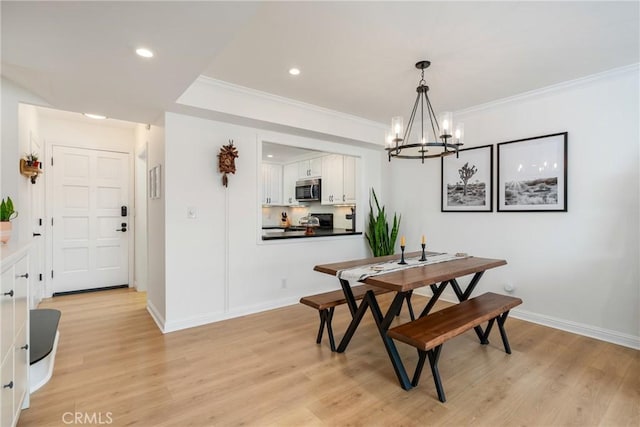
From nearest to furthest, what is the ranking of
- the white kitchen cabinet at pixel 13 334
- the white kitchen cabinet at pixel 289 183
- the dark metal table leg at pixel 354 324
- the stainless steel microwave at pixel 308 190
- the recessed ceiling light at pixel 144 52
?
the white kitchen cabinet at pixel 13 334
the recessed ceiling light at pixel 144 52
the dark metal table leg at pixel 354 324
the stainless steel microwave at pixel 308 190
the white kitchen cabinet at pixel 289 183

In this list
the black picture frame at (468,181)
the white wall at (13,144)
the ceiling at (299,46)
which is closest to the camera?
the ceiling at (299,46)

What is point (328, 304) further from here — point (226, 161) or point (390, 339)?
point (226, 161)

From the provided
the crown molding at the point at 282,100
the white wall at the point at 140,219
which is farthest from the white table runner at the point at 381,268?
the white wall at the point at 140,219

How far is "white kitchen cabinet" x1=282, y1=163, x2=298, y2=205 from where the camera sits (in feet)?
22.0

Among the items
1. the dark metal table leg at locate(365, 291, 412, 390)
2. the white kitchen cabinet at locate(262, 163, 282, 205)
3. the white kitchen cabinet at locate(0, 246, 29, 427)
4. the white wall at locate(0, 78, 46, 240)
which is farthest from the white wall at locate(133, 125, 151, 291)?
the dark metal table leg at locate(365, 291, 412, 390)

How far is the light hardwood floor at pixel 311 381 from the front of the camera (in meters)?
1.84

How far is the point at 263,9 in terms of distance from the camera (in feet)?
6.33

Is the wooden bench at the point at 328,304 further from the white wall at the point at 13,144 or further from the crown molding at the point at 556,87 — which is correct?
the white wall at the point at 13,144

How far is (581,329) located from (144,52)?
14.2 ft

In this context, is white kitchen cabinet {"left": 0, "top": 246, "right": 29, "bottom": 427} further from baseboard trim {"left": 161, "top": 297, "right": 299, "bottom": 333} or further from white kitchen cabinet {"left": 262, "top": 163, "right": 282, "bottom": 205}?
white kitchen cabinet {"left": 262, "top": 163, "right": 282, "bottom": 205}

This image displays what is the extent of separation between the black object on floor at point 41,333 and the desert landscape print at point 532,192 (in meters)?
4.36

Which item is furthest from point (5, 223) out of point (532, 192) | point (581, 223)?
point (581, 223)

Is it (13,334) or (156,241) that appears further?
(156,241)

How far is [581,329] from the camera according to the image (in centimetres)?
305
